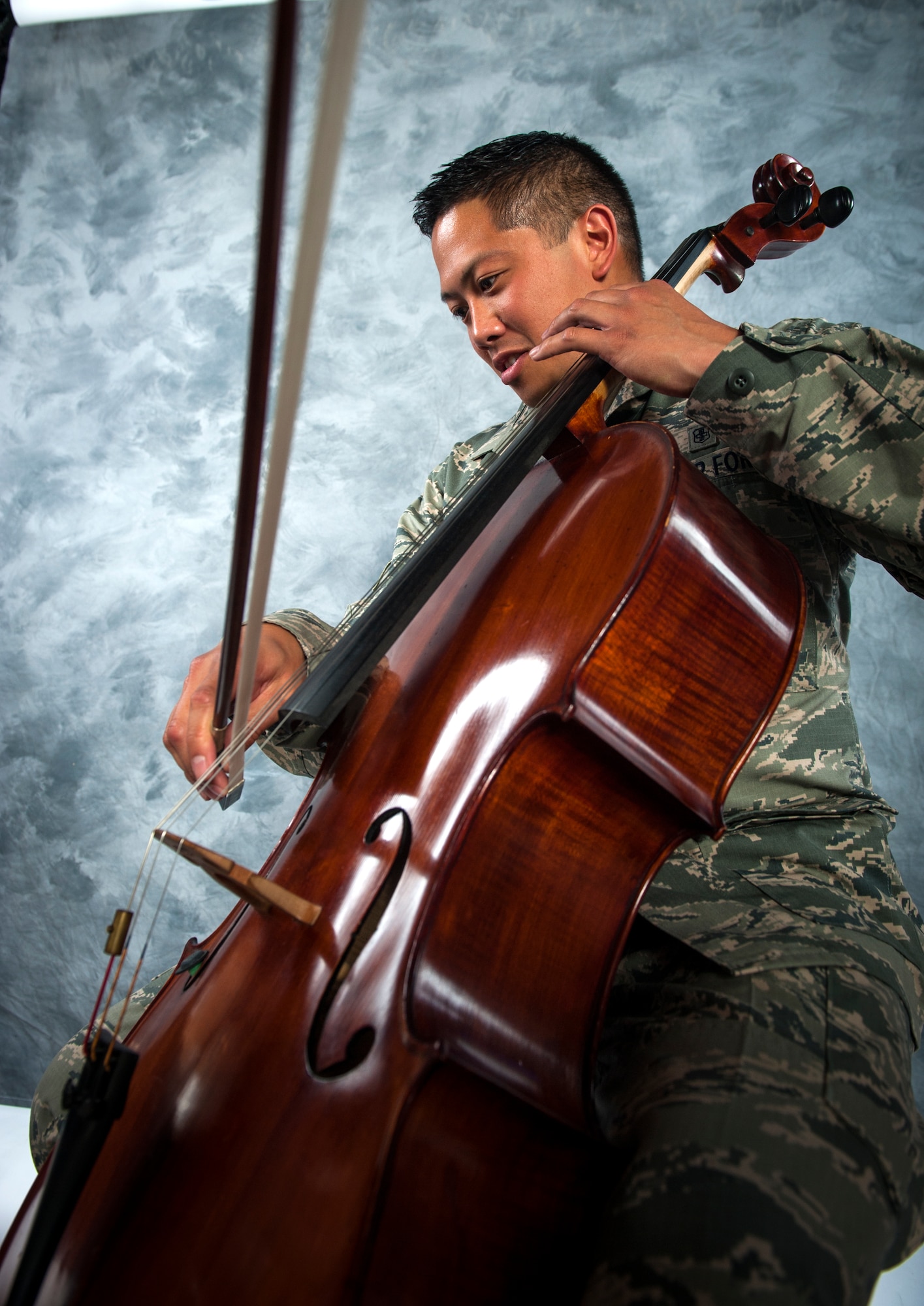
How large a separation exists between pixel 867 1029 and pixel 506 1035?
0.80 feet

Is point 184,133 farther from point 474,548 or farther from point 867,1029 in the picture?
point 867,1029

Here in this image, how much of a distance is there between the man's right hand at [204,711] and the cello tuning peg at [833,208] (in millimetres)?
724

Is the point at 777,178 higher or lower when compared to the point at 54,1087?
higher

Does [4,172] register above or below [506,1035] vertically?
above

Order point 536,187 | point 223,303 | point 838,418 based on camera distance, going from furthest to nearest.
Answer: point 223,303, point 536,187, point 838,418

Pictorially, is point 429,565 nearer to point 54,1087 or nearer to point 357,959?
point 357,959

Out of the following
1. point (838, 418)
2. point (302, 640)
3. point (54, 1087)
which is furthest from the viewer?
point (302, 640)

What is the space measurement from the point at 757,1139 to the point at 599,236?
40.2 inches

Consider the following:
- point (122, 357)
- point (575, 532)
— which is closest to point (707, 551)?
point (575, 532)

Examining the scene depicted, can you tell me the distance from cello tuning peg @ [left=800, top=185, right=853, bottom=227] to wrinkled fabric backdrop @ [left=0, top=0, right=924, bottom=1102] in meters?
0.61

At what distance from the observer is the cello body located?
41cm

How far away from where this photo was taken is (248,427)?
47 centimetres

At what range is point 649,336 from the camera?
754mm

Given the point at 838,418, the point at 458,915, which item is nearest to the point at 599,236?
the point at 838,418
